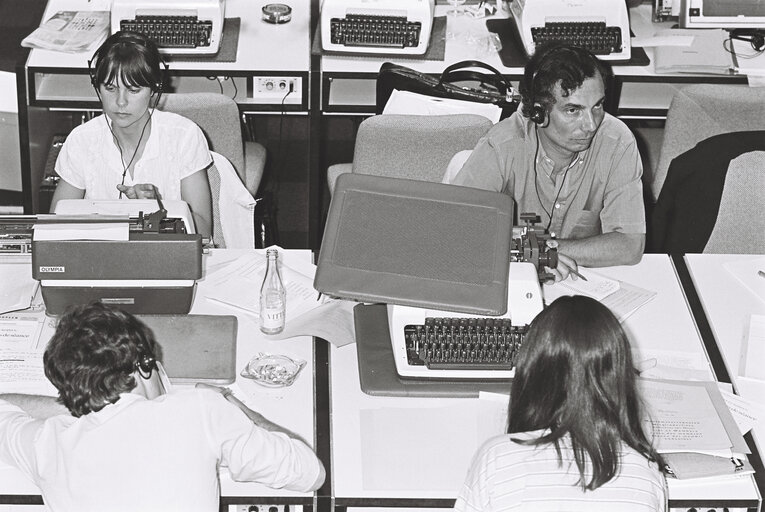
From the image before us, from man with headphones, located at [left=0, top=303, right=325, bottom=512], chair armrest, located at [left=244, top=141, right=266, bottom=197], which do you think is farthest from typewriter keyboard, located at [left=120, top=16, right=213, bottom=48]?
man with headphones, located at [left=0, top=303, right=325, bottom=512]

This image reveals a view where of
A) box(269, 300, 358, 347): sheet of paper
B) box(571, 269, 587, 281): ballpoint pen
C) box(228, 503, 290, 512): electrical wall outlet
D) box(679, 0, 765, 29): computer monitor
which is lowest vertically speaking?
box(228, 503, 290, 512): electrical wall outlet

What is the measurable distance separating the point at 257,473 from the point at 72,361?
0.40 m

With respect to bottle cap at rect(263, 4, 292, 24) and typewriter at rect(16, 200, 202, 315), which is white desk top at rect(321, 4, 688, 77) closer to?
bottle cap at rect(263, 4, 292, 24)

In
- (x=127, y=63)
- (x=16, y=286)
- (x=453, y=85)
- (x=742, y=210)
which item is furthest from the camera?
(x=453, y=85)

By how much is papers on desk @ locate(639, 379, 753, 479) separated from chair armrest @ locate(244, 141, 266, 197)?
170 centimetres

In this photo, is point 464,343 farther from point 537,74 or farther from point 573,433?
point 537,74

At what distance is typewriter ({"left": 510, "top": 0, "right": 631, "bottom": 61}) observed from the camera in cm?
414

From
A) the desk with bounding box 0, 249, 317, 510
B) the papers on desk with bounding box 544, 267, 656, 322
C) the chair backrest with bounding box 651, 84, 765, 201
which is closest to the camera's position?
the desk with bounding box 0, 249, 317, 510

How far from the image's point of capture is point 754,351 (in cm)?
268

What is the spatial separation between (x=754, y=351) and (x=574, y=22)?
6.18 ft

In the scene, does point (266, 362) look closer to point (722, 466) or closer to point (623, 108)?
point (722, 466)

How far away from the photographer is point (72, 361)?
1944mm

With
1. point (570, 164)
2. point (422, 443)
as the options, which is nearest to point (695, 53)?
point (570, 164)

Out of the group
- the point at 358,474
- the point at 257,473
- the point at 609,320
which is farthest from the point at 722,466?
the point at 257,473
